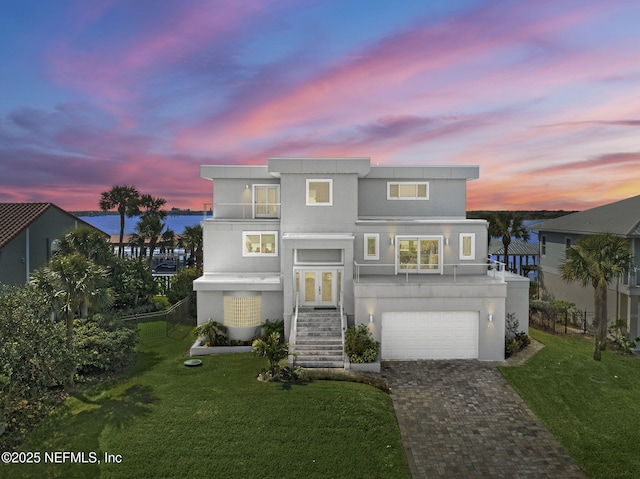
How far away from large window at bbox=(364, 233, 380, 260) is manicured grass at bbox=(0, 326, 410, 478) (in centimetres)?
819

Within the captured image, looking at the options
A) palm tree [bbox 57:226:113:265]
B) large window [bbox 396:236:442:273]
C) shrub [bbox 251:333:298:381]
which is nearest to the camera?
shrub [bbox 251:333:298:381]

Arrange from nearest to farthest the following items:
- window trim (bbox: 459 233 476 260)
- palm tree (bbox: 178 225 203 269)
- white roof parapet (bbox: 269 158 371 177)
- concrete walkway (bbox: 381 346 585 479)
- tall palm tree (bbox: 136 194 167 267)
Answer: concrete walkway (bbox: 381 346 585 479) → white roof parapet (bbox: 269 158 371 177) → window trim (bbox: 459 233 476 260) → palm tree (bbox: 178 225 203 269) → tall palm tree (bbox: 136 194 167 267)

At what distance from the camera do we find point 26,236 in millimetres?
22719

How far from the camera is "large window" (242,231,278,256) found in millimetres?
21844

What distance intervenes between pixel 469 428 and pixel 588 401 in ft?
18.0

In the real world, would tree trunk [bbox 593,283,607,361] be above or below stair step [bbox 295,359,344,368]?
above

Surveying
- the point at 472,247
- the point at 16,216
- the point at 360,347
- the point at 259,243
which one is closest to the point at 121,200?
the point at 16,216

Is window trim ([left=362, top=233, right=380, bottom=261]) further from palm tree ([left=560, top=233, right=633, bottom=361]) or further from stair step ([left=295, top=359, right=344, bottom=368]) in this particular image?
palm tree ([left=560, top=233, right=633, bottom=361])

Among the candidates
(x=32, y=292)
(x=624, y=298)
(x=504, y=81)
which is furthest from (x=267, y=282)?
(x=624, y=298)

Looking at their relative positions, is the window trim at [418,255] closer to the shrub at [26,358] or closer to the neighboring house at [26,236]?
the shrub at [26,358]

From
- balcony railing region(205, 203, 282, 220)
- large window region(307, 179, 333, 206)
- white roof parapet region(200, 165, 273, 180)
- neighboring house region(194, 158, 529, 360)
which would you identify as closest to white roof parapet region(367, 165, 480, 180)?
neighboring house region(194, 158, 529, 360)

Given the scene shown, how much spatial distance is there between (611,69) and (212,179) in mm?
23565

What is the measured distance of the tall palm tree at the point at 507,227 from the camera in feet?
106

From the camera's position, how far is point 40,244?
24.1 metres
